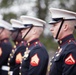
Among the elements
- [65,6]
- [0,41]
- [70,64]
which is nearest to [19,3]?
[65,6]

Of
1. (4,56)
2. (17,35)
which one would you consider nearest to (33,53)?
(17,35)

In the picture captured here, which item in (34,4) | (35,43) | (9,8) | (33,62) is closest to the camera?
(33,62)

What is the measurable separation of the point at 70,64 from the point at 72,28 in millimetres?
540

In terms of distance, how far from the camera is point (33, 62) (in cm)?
526

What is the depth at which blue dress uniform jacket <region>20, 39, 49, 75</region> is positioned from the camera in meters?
5.27

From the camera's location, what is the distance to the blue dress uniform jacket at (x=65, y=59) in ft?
14.4

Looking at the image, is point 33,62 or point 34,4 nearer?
point 33,62

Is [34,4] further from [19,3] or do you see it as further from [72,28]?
[72,28]

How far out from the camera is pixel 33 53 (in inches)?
212

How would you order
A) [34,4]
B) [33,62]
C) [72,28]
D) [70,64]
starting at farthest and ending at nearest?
[34,4]
[33,62]
[72,28]
[70,64]

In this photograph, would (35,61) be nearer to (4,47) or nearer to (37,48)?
(37,48)

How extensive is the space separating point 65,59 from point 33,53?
100cm

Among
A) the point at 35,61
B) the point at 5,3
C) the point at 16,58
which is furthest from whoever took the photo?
the point at 5,3

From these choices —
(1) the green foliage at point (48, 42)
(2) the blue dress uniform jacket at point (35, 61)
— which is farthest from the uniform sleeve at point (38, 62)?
(1) the green foliage at point (48, 42)
